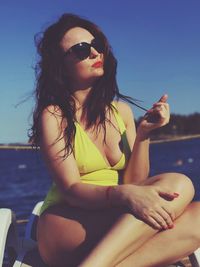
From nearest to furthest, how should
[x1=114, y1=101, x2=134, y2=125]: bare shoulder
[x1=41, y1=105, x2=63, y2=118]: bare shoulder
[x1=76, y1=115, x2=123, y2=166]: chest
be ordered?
[x1=41, y1=105, x2=63, y2=118]: bare shoulder < [x1=76, y1=115, x2=123, y2=166]: chest < [x1=114, y1=101, x2=134, y2=125]: bare shoulder

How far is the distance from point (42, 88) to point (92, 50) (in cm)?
45

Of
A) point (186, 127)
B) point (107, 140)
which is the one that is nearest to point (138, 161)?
point (107, 140)

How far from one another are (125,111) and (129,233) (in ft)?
3.97


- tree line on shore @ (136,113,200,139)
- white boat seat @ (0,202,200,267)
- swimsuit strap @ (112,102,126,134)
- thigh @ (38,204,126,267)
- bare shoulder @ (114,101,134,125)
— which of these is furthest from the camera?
tree line on shore @ (136,113,200,139)

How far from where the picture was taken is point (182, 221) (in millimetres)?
2604

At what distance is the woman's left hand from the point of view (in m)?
2.89

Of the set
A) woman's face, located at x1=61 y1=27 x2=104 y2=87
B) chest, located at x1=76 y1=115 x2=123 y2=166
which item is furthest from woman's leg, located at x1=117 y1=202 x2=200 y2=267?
woman's face, located at x1=61 y1=27 x2=104 y2=87

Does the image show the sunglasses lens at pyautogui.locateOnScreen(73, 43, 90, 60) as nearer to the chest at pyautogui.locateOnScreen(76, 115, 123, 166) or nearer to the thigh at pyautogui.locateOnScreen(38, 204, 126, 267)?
the chest at pyautogui.locateOnScreen(76, 115, 123, 166)

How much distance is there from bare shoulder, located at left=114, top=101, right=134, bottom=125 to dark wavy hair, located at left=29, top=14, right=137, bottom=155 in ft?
0.33

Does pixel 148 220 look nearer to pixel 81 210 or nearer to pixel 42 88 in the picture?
pixel 81 210

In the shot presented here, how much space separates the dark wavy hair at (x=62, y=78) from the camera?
3184mm

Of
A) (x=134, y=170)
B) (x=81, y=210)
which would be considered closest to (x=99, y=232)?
(x=81, y=210)

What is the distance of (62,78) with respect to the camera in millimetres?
3252

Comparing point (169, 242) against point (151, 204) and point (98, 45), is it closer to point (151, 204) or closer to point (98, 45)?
point (151, 204)
